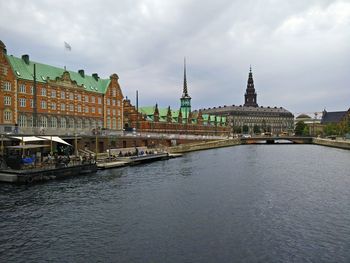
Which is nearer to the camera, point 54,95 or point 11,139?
point 11,139

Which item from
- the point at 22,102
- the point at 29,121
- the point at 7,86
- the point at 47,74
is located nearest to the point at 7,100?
the point at 7,86

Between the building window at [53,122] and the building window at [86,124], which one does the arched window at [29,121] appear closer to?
the building window at [53,122]

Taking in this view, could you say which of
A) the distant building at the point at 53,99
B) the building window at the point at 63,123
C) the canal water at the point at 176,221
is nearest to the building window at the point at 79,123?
the distant building at the point at 53,99

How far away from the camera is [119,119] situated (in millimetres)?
103312

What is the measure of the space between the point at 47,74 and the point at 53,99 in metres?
6.87

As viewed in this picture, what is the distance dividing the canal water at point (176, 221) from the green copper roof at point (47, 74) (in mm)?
39334

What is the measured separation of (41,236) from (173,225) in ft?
32.8

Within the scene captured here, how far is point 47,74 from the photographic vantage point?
79875 mm

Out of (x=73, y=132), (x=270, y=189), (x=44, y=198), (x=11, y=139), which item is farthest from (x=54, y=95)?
(x=270, y=189)

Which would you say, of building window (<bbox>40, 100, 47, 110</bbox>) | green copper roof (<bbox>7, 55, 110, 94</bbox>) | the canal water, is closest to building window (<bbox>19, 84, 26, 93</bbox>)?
green copper roof (<bbox>7, 55, 110, 94</bbox>)

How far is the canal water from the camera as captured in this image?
20.3 metres

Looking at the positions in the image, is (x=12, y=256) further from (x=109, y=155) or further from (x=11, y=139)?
(x=109, y=155)

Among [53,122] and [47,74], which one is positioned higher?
[47,74]

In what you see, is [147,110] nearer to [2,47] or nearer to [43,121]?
[43,121]
